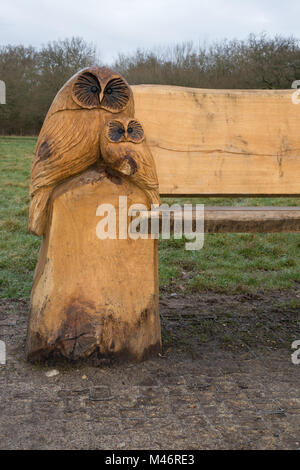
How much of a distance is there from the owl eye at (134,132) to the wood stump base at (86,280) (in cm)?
21

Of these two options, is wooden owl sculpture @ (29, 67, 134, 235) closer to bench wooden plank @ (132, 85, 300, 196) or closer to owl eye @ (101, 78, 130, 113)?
owl eye @ (101, 78, 130, 113)

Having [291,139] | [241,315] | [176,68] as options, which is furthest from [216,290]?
[176,68]

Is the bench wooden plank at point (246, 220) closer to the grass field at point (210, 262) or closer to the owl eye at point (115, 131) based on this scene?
the owl eye at point (115, 131)

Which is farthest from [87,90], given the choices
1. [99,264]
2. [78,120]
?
[99,264]

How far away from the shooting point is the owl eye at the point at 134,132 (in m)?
2.33

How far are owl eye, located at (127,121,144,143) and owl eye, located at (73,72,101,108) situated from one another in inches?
7.3

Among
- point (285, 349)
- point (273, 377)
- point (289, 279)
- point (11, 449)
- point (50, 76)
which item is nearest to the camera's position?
point (11, 449)

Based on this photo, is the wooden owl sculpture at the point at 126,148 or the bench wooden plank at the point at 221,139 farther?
the bench wooden plank at the point at 221,139

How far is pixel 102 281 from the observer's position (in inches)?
96.4

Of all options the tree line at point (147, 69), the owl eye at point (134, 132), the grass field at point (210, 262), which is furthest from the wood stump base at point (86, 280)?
the tree line at point (147, 69)

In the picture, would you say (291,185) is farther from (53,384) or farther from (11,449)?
(11,449)

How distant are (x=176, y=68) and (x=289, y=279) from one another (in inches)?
544

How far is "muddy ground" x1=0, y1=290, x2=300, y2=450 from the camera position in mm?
1941

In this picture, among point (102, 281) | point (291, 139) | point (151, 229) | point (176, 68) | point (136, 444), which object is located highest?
point (176, 68)
